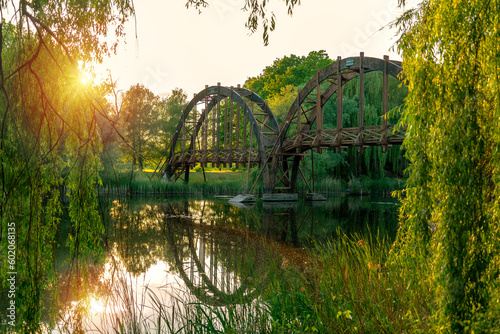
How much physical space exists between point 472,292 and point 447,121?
1051mm

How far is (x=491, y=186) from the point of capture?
9.15 feet

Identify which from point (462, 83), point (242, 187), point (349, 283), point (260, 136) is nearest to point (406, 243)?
point (349, 283)

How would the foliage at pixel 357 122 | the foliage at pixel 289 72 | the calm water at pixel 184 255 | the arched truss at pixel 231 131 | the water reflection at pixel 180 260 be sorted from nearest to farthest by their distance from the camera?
the water reflection at pixel 180 260 < the calm water at pixel 184 255 < the arched truss at pixel 231 131 < the foliage at pixel 357 122 < the foliage at pixel 289 72

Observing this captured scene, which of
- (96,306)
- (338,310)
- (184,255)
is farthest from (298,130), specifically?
(338,310)

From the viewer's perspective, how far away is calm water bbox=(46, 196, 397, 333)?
432 centimetres

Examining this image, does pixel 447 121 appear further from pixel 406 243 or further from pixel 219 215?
pixel 219 215

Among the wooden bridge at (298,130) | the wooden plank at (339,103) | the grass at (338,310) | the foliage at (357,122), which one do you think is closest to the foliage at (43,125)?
the grass at (338,310)

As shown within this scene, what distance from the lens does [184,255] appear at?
882cm

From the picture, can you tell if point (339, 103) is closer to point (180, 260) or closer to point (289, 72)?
point (180, 260)

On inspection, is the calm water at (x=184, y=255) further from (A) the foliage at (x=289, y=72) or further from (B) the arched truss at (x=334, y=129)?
(A) the foliage at (x=289, y=72)

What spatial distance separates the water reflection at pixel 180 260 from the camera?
4.16 meters

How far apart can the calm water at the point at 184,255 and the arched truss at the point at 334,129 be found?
8.95 ft

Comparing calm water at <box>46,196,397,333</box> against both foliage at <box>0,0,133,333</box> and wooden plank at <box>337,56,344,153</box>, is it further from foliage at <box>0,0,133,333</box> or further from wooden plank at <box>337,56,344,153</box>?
wooden plank at <box>337,56,344,153</box>

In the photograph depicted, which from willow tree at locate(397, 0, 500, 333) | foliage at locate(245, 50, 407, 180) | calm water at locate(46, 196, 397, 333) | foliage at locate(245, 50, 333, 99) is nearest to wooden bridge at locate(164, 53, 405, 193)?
calm water at locate(46, 196, 397, 333)
